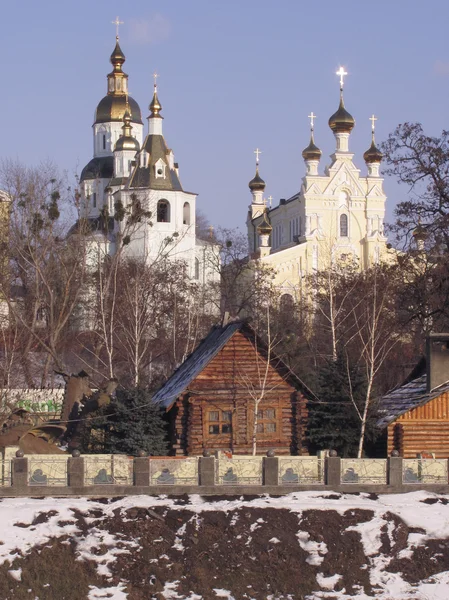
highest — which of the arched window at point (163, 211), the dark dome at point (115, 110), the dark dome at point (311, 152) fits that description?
the dark dome at point (115, 110)

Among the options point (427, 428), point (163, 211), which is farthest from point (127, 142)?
point (427, 428)

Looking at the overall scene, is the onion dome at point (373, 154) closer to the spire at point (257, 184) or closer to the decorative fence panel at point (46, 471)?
the spire at point (257, 184)

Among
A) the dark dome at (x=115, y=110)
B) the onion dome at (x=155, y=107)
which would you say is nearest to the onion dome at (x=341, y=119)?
the onion dome at (x=155, y=107)

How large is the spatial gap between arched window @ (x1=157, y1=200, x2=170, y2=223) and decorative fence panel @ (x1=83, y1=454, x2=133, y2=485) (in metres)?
60.5

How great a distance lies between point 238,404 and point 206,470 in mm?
5531

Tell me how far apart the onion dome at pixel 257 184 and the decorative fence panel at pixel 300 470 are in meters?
75.0

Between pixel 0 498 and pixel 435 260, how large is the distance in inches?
769

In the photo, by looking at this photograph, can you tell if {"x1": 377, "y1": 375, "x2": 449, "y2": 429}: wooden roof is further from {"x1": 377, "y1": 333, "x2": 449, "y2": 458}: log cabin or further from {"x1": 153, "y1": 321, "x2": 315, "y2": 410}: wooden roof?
{"x1": 153, "y1": 321, "x2": 315, "y2": 410}: wooden roof

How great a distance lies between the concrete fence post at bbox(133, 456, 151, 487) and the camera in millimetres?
26391

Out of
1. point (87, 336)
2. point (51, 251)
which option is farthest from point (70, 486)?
point (87, 336)

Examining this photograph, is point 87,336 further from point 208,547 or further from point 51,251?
point 208,547

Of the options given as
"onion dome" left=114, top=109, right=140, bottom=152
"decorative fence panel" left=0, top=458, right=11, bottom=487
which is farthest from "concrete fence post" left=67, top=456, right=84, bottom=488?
"onion dome" left=114, top=109, right=140, bottom=152

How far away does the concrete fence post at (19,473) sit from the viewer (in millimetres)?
26047

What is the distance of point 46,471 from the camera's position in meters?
26.3
